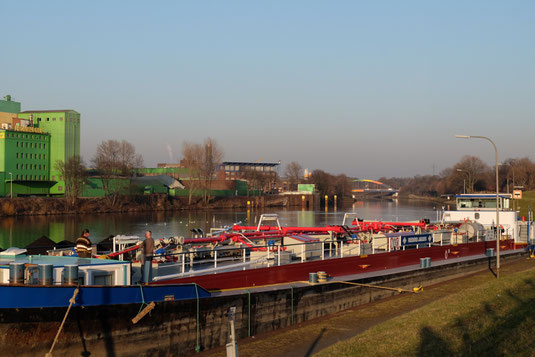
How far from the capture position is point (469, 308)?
18312 millimetres

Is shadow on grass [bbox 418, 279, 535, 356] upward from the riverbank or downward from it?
downward

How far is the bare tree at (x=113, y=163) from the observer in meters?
104

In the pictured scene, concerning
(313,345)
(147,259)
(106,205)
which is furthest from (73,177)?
(313,345)

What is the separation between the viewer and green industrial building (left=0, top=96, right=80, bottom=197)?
323 feet

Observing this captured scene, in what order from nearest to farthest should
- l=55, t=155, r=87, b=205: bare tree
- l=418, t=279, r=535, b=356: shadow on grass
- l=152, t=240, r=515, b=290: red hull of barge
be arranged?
l=418, t=279, r=535, b=356: shadow on grass < l=152, t=240, r=515, b=290: red hull of barge < l=55, t=155, r=87, b=205: bare tree

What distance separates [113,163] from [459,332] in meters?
102

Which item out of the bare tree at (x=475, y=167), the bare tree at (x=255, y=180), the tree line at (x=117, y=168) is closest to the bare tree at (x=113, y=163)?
the tree line at (x=117, y=168)

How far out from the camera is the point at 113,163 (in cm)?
10975

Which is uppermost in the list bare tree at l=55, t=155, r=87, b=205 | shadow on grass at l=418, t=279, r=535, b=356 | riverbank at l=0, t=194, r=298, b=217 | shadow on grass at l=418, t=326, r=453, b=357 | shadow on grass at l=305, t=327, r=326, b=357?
bare tree at l=55, t=155, r=87, b=205

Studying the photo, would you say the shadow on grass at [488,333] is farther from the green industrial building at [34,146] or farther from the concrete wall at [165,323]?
the green industrial building at [34,146]

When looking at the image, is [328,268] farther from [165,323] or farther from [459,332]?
[165,323]

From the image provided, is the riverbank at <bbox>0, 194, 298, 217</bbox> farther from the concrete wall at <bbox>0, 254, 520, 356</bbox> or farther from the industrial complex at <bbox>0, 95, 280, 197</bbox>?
the concrete wall at <bbox>0, 254, 520, 356</bbox>

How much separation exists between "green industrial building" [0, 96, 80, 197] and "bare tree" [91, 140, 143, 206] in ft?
17.8

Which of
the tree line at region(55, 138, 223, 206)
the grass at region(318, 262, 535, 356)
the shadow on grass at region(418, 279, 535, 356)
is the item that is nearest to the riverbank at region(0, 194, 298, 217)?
the tree line at region(55, 138, 223, 206)
